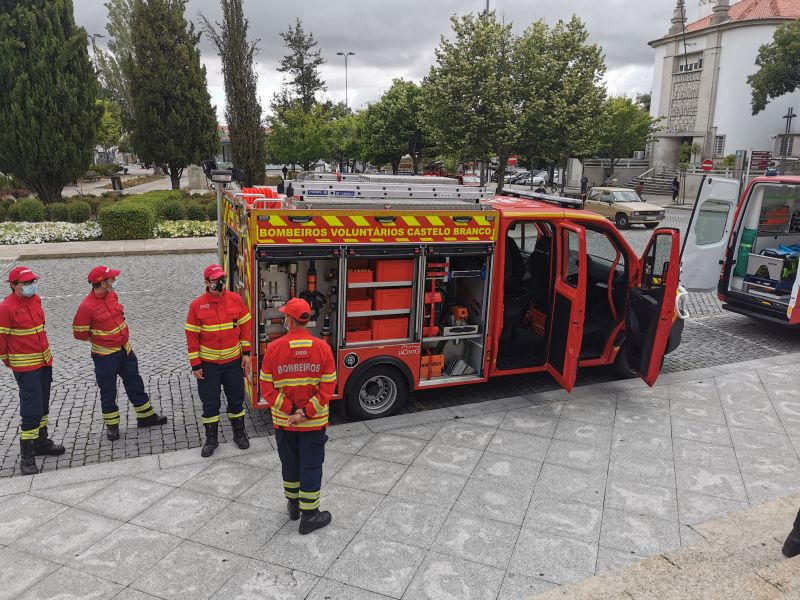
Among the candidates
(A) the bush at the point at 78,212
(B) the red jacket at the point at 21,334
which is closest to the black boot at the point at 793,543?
(B) the red jacket at the point at 21,334

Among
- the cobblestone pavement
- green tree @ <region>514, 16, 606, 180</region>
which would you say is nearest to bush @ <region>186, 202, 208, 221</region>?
the cobblestone pavement

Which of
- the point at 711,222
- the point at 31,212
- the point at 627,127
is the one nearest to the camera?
the point at 711,222

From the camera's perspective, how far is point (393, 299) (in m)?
6.16

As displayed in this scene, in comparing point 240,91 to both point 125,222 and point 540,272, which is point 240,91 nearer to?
point 125,222

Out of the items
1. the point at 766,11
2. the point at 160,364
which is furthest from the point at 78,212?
the point at 766,11

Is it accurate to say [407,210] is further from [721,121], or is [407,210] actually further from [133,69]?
[721,121]

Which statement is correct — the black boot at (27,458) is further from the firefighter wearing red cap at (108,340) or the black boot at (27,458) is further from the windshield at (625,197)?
the windshield at (625,197)

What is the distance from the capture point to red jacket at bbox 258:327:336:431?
420 cm

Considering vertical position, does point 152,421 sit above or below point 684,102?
below

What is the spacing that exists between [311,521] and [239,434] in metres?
1.57

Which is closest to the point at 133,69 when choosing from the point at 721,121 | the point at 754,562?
the point at 754,562

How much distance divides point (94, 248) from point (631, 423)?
45.4ft

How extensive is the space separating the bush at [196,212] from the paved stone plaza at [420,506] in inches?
609

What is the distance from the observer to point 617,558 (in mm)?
4207
